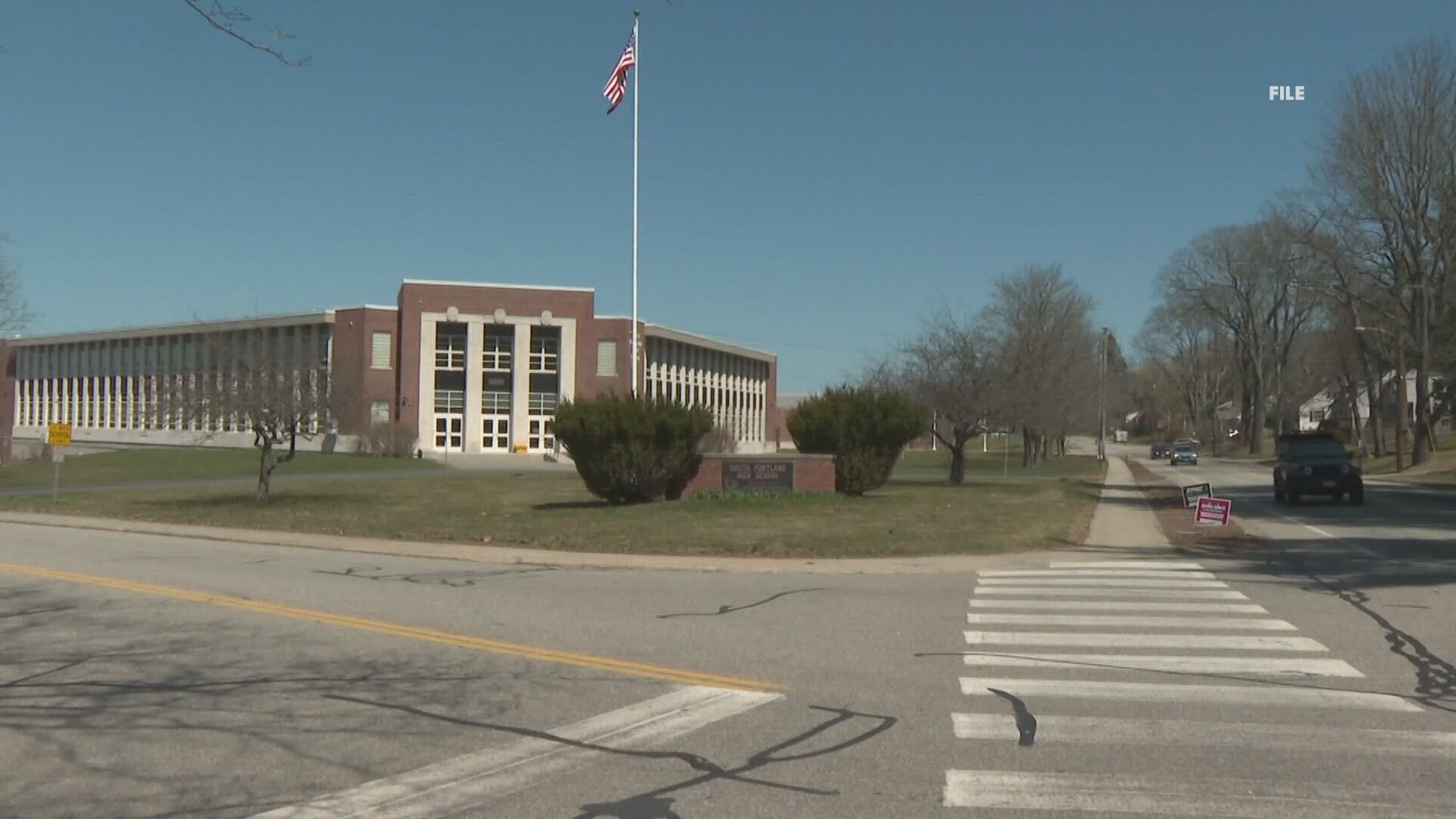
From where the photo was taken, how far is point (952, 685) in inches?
345

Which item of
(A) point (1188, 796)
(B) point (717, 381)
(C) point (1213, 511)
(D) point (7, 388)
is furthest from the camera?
(D) point (7, 388)

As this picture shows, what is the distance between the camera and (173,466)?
58.0 meters

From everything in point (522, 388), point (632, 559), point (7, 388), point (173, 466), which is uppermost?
point (7, 388)

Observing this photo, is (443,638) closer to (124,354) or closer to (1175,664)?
(1175,664)

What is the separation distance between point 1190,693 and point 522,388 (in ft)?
238

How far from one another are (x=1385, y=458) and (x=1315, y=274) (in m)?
11.8

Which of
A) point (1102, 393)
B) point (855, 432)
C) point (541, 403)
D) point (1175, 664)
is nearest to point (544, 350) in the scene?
point (541, 403)

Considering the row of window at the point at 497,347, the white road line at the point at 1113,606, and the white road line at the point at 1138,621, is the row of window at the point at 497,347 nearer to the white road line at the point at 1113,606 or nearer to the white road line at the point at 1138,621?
the white road line at the point at 1113,606

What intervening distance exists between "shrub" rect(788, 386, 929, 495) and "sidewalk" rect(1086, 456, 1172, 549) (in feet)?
18.0

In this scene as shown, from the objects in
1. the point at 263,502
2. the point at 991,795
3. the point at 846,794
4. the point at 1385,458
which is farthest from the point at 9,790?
the point at 1385,458

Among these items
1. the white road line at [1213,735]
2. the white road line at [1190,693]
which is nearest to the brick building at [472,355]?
the white road line at [1190,693]

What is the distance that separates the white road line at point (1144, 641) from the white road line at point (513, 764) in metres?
3.22

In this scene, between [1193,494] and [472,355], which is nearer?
[1193,494]

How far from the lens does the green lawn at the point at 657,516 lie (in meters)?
20.5
